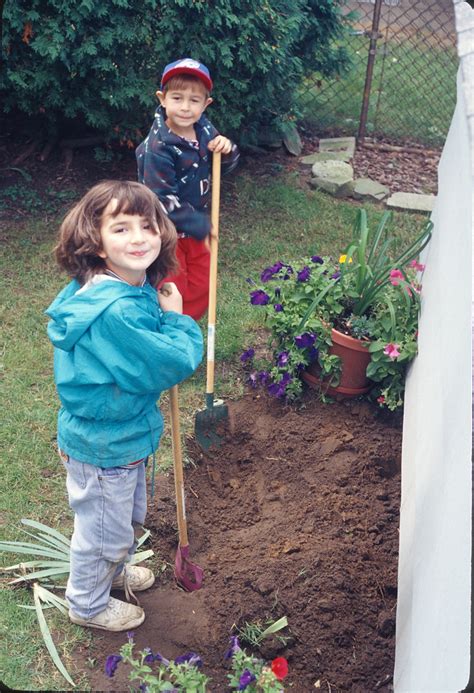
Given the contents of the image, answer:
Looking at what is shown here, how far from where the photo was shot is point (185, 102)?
12.6 ft

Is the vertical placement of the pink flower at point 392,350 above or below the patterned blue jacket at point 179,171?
below

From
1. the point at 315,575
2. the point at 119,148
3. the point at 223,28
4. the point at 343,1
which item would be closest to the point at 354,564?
the point at 315,575

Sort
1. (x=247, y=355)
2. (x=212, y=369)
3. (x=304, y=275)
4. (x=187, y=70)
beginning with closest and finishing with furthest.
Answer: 1. (x=187, y=70)
2. (x=212, y=369)
3. (x=304, y=275)
4. (x=247, y=355)

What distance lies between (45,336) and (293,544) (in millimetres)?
2233

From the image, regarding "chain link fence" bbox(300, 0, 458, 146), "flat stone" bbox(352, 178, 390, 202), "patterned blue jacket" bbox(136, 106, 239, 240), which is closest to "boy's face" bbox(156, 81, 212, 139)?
"patterned blue jacket" bbox(136, 106, 239, 240)

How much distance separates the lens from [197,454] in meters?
3.97

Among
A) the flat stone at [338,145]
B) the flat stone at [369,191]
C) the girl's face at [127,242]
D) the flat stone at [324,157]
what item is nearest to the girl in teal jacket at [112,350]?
the girl's face at [127,242]

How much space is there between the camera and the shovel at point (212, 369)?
3.92 metres

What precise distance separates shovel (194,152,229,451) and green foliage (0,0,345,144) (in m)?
1.90

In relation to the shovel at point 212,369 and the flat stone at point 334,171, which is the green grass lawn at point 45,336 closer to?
the shovel at point 212,369

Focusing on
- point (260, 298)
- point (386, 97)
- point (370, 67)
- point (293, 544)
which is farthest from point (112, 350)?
point (386, 97)

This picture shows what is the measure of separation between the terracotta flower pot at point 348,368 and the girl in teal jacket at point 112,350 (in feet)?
4.97

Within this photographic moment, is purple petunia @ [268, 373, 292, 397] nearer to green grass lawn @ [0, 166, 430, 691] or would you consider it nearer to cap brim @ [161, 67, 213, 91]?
green grass lawn @ [0, 166, 430, 691]

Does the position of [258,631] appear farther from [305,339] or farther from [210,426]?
[305,339]
